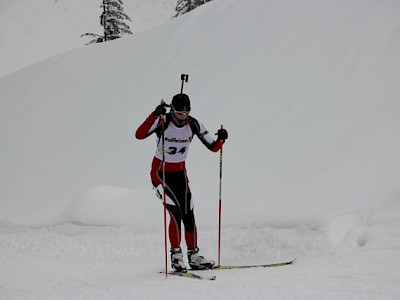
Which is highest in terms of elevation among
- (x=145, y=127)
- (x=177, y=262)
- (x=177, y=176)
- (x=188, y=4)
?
(x=188, y=4)

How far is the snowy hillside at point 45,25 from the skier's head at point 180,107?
121 feet

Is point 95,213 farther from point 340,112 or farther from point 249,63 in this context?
point 249,63

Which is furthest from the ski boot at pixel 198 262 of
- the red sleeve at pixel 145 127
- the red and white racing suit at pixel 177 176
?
the red sleeve at pixel 145 127

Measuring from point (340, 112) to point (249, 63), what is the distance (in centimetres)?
433

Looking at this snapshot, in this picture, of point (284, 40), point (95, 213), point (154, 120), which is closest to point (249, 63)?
point (284, 40)

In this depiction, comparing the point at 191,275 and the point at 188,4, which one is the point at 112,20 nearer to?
the point at 188,4

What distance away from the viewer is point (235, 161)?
9531 mm

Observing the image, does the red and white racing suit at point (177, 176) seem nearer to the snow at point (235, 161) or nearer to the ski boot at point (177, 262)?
the ski boot at point (177, 262)

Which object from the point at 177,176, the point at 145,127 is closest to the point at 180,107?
the point at 145,127

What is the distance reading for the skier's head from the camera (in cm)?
555

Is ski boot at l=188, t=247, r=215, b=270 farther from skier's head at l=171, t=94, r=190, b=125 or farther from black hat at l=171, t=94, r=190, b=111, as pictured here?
black hat at l=171, t=94, r=190, b=111

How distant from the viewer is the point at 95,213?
874 cm

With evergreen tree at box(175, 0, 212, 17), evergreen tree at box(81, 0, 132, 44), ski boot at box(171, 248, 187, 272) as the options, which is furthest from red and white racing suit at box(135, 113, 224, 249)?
evergreen tree at box(81, 0, 132, 44)

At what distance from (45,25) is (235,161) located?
146 feet
